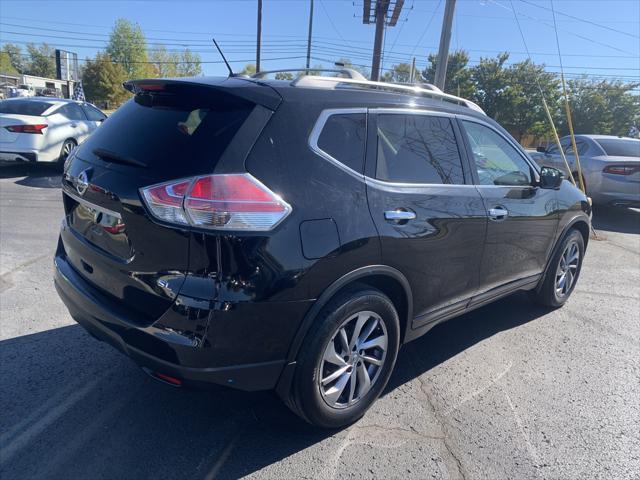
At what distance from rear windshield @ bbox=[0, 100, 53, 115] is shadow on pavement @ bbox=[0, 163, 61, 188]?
1.35m

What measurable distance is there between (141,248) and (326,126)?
3.64 feet

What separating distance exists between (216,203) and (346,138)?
883mm

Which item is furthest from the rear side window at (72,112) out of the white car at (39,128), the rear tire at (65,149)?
the rear tire at (65,149)

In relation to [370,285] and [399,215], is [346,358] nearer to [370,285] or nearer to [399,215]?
[370,285]

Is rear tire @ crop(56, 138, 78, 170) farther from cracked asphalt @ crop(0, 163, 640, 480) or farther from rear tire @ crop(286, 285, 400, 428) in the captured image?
rear tire @ crop(286, 285, 400, 428)

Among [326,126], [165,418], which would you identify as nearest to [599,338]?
[326,126]

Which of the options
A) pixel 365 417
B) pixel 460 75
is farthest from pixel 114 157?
pixel 460 75

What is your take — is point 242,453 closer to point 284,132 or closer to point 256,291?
point 256,291

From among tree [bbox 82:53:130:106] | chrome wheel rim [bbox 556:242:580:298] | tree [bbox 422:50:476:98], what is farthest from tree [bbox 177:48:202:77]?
chrome wheel rim [bbox 556:242:580:298]

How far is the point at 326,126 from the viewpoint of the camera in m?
2.49

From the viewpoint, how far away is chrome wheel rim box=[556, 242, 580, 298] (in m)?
4.67

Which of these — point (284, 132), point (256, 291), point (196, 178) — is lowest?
point (256, 291)

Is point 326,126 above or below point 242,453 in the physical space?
above

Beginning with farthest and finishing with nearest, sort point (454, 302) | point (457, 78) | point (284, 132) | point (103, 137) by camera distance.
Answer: point (457, 78), point (454, 302), point (103, 137), point (284, 132)
